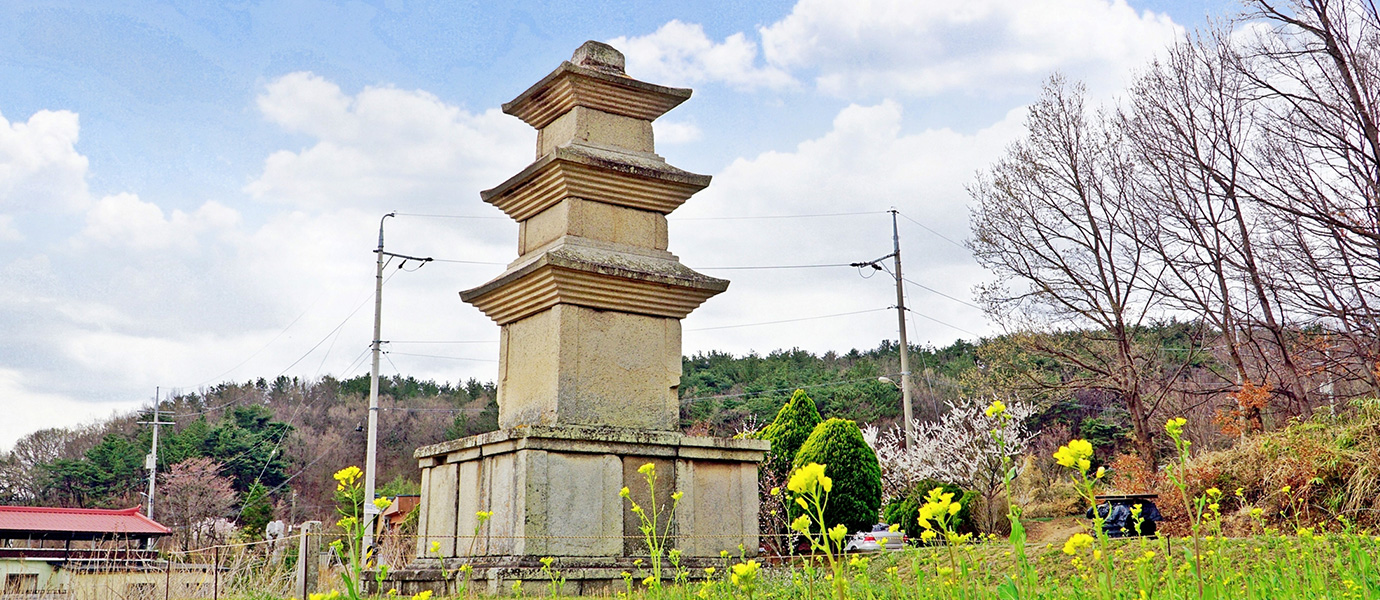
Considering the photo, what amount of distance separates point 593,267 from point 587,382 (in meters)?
1.03

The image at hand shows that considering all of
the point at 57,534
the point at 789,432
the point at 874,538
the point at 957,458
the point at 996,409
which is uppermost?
the point at 789,432

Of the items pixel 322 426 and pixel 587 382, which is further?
pixel 322 426

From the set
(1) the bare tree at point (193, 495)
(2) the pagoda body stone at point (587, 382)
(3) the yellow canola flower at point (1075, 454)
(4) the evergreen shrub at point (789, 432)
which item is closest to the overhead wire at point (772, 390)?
(1) the bare tree at point (193, 495)

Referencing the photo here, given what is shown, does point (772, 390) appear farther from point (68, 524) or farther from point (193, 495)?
point (68, 524)

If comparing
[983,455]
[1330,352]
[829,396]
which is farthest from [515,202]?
[829,396]

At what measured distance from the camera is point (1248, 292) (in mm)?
16219

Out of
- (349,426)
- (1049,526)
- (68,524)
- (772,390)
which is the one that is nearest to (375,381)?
(68,524)

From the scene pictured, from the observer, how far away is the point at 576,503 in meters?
8.41

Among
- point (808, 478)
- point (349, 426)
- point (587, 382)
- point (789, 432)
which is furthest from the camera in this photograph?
point (349, 426)

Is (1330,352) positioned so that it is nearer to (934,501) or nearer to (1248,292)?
(1248,292)

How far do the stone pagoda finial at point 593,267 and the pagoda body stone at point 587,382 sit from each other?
1 cm

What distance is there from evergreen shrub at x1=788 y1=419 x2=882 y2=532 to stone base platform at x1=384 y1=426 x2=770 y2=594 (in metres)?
8.36

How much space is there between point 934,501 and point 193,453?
1771 inches

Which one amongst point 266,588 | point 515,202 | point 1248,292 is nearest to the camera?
point 266,588
